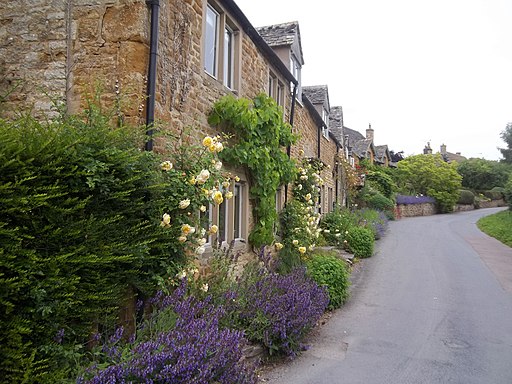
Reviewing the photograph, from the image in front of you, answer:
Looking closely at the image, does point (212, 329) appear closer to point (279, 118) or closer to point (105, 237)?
point (105, 237)

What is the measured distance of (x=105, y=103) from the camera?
5.63m

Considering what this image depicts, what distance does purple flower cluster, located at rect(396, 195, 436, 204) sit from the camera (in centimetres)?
3693

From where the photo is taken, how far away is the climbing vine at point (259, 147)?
7.79 meters

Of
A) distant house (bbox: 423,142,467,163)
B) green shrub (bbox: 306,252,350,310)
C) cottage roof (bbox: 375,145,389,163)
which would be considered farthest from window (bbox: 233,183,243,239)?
distant house (bbox: 423,142,467,163)

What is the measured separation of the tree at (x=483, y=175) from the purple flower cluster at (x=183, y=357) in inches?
2271

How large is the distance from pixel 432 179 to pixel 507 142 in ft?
72.0

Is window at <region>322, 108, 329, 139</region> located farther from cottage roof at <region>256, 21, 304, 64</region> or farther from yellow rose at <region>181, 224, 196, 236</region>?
yellow rose at <region>181, 224, 196, 236</region>

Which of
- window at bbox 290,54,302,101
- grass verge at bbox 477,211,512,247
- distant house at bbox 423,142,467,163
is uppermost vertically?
distant house at bbox 423,142,467,163

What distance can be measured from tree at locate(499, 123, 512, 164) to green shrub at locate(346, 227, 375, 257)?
50.1 m

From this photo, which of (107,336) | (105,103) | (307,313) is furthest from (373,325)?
(105,103)

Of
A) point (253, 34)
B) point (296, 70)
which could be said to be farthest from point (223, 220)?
point (296, 70)

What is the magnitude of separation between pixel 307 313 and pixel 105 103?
Answer: 168 inches

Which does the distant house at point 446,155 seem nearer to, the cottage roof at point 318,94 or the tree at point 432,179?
the tree at point 432,179

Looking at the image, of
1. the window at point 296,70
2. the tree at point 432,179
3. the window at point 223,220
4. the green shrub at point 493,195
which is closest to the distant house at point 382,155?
the tree at point 432,179
